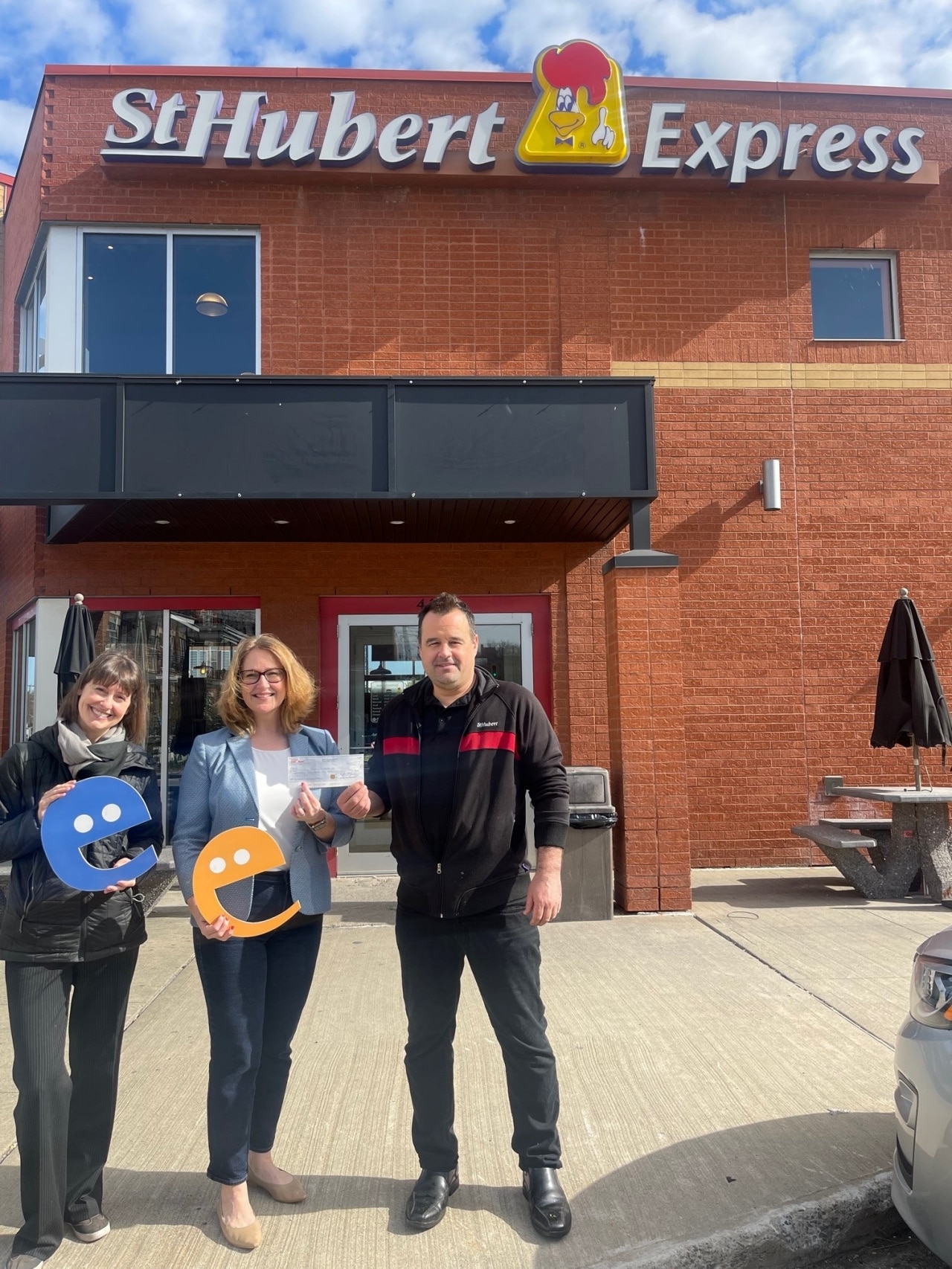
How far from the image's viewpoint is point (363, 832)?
9305 mm

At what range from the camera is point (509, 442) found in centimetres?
766

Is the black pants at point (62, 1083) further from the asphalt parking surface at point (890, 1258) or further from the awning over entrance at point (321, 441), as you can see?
the awning over entrance at point (321, 441)

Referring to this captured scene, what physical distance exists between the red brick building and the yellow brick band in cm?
3

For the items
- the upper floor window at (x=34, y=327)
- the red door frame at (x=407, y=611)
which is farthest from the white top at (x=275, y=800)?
the upper floor window at (x=34, y=327)

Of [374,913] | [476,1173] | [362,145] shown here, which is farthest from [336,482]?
[476,1173]

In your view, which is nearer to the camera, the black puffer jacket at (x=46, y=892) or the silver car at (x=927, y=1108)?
the silver car at (x=927, y=1108)

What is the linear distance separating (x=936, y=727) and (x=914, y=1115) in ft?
19.1

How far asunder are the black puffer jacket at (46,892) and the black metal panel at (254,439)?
4600 mm

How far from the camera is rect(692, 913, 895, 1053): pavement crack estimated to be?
15.7 feet

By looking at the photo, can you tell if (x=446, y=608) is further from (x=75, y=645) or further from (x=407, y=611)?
(x=407, y=611)

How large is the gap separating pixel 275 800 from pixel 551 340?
7530 millimetres

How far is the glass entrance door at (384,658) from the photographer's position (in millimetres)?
9453

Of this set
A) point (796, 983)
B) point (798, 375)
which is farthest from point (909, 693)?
point (798, 375)

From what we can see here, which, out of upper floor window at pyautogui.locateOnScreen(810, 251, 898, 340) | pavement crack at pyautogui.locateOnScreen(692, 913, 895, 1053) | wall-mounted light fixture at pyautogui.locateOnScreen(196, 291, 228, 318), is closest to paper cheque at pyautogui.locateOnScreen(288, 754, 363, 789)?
pavement crack at pyautogui.locateOnScreen(692, 913, 895, 1053)
